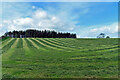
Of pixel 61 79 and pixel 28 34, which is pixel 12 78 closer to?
pixel 61 79

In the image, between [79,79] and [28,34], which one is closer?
[79,79]

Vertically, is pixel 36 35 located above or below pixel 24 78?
above

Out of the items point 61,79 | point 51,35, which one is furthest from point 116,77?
point 51,35

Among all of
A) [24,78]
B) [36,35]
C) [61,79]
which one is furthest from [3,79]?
[36,35]

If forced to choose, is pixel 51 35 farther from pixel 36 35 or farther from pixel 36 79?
pixel 36 79

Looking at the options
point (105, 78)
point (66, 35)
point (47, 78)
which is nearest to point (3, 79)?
point (47, 78)

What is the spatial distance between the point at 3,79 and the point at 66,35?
8230 centimetres

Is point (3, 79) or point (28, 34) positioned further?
point (28, 34)

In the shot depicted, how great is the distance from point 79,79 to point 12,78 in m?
3.79

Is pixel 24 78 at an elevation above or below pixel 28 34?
below

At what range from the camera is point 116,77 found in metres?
5.54

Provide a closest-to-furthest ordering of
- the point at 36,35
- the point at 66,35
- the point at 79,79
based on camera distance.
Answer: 1. the point at 79,79
2. the point at 36,35
3. the point at 66,35

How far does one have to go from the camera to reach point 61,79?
5359mm

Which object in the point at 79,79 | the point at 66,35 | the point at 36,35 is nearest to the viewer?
the point at 79,79
